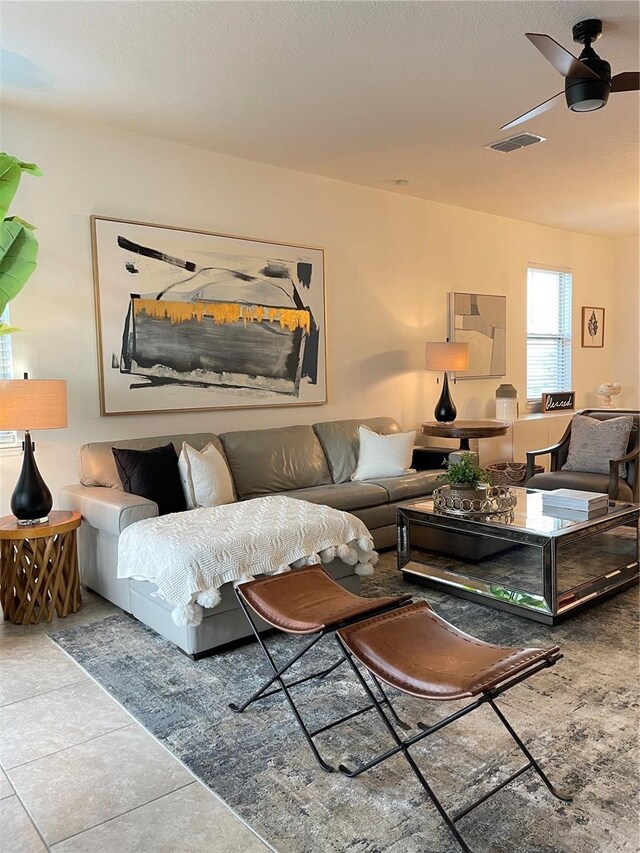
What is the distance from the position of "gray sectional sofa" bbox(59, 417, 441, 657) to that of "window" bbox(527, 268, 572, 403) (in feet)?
8.98

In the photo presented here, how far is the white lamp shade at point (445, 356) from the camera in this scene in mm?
5598

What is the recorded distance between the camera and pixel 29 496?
3.41 metres

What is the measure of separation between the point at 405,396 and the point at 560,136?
2.48 m

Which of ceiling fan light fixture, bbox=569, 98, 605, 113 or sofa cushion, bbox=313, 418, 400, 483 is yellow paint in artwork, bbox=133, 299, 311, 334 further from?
ceiling fan light fixture, bbox=569, 98, 605, 113

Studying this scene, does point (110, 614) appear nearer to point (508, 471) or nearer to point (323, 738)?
point (323, 738)

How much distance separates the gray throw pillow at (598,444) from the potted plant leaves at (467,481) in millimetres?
1622

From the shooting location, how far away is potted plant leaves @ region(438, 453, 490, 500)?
142 inches

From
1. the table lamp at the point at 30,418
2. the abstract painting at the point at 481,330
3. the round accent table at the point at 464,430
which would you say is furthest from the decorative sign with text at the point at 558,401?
the table lamp at the point at 30,418

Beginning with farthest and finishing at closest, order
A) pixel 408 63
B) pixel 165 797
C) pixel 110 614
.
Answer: pixel 110 614
pixel 408 63
pixel 165 797

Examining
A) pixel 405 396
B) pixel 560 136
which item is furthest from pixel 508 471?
pixel 560 136

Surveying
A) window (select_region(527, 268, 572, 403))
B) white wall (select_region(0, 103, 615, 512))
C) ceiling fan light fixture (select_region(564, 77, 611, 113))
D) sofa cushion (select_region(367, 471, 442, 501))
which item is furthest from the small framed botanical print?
ceiling fan light fixture (select_region(564, 77, 611, 113))

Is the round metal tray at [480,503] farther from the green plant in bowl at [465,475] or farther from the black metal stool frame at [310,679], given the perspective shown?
the black metal stool frame at [310,679]

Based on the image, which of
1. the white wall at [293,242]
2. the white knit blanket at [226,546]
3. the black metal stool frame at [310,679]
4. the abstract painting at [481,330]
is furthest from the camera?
the abstract painting at [481,330]

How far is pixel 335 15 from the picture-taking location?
9.19 ft
